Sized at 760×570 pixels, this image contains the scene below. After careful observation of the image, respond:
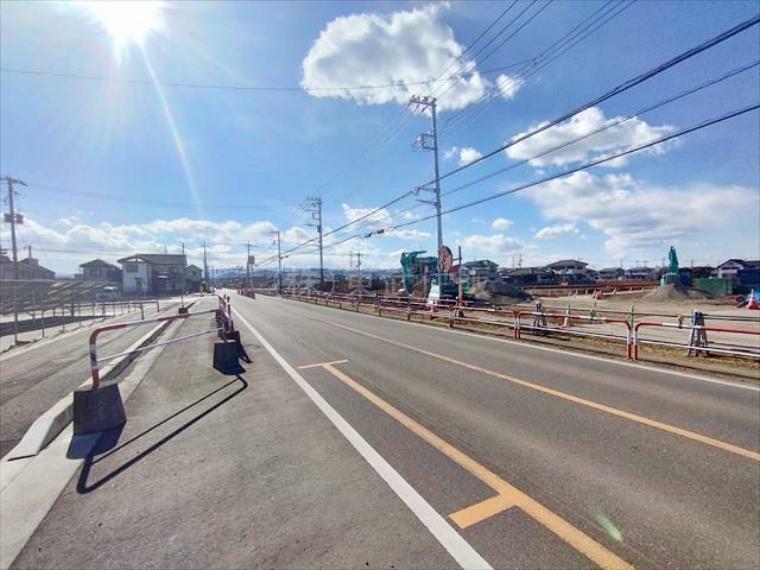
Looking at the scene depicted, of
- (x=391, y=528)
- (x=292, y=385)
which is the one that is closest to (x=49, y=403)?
(x=292, y=385)

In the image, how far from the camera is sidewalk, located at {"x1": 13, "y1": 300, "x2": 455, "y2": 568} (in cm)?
272

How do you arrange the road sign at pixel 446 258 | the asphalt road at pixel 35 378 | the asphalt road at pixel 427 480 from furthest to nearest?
the road sign at pixel 446 258, the asphalt road at pixel 35 378, the asphalt road at pixel 427 480

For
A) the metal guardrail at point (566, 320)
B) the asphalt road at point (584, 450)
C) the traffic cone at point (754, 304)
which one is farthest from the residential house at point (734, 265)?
the asphalt road at point (584, 450)

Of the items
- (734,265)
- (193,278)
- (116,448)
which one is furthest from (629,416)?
(193,278)

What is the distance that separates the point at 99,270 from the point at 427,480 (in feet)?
308

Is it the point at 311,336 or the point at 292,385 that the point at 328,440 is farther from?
the point at 311,336

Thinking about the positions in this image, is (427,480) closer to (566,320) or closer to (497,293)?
(566,320)

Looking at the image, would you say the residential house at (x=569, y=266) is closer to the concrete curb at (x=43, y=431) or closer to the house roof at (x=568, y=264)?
the house roof at (x=568, y=264)

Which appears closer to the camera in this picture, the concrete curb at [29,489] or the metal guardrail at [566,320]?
the concrete curb at [29,489]

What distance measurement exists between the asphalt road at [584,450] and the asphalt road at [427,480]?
19mm

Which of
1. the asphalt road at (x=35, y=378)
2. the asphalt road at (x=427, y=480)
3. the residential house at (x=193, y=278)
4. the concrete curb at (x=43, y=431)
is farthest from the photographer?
the residential house at (x=193, y=278)

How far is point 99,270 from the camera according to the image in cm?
7700

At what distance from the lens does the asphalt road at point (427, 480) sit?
2752 millimetres

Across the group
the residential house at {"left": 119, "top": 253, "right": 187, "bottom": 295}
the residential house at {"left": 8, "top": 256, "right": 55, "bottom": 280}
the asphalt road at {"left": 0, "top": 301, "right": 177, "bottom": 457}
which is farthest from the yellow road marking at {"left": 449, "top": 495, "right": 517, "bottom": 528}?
the residential house at {"left": 119, "top": 253, "right": 187, "bottom": 295}
